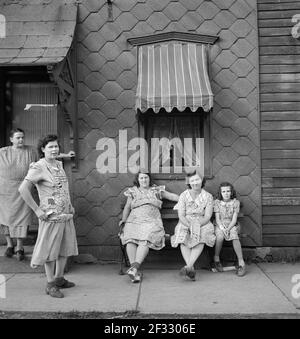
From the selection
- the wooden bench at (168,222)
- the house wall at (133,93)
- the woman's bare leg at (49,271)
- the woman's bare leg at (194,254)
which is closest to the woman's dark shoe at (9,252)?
the house wall at (133,93)

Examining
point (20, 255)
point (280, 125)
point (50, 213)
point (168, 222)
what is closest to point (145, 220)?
point (168, 222)

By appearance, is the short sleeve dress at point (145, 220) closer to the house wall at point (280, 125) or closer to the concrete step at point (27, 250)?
the concrete step at point (27, 250)

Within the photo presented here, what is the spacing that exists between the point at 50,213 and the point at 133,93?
2550 millimetres

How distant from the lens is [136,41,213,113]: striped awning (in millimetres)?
6320

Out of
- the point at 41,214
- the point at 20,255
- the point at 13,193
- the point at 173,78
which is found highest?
the point at 173,78

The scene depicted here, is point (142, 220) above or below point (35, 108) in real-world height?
below

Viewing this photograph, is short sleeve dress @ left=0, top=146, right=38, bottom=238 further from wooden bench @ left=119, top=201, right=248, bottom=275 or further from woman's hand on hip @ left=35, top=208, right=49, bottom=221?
wooden bench @ left=119, top=201, right=248, bottom=275

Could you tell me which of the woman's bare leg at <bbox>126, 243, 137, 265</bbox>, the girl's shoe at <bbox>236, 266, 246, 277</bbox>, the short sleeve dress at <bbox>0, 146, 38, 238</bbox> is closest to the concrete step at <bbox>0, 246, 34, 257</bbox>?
the short sleeve dress at <bbox>0, 146, 38, 238</bbox>

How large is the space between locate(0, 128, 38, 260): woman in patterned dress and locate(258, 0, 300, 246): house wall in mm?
3561

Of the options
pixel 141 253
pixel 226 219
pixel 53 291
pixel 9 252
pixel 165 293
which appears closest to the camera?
pixel 53 291

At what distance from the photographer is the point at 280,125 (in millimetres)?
7031

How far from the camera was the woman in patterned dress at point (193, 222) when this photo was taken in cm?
621

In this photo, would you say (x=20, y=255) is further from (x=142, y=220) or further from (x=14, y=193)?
(x=142, y=220)

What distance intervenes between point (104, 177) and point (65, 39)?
2100 millimetres
